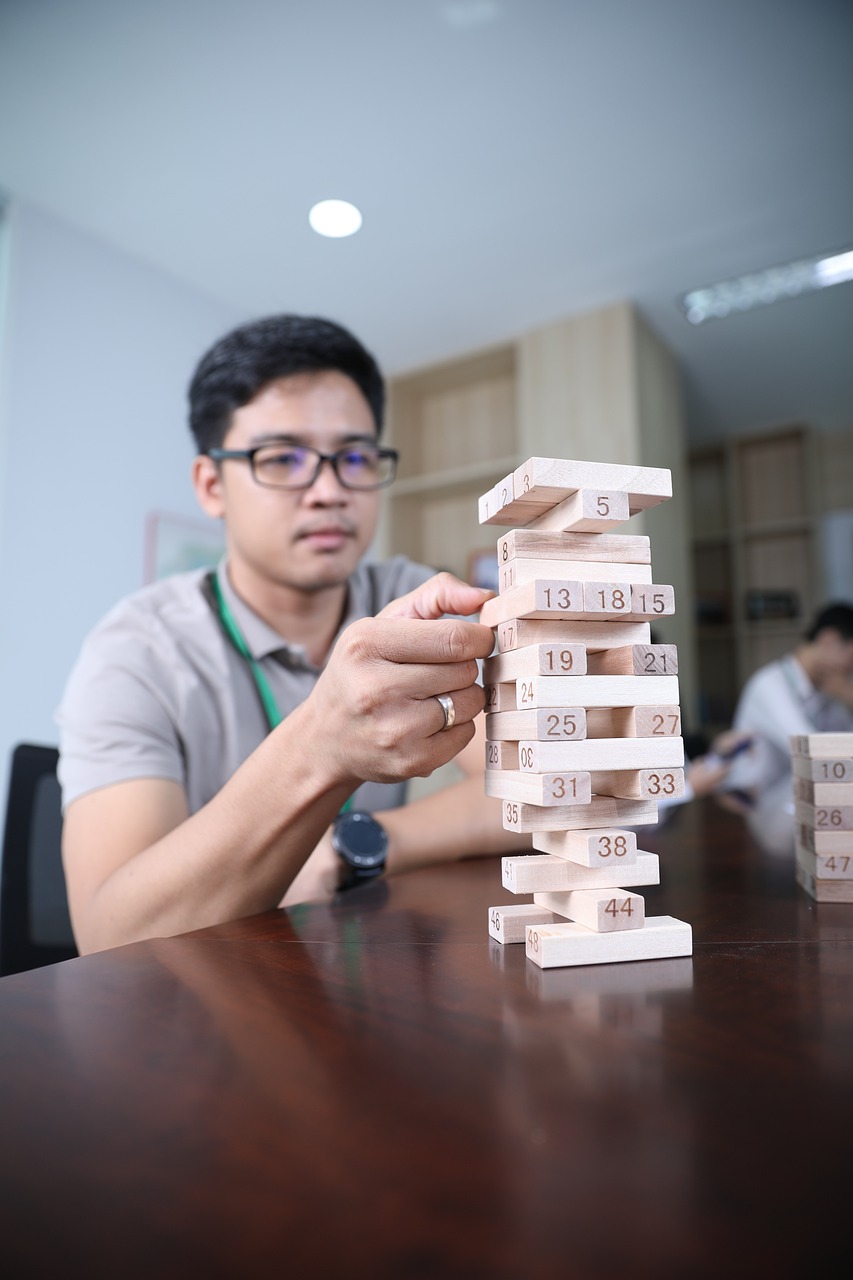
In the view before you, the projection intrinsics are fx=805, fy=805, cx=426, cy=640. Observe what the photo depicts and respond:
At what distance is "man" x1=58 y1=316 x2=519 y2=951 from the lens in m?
0.65

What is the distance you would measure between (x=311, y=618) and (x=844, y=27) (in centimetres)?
221

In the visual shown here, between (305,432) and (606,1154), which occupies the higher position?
(305,432)

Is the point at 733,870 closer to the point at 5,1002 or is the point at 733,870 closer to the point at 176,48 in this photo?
the point at 5,1002

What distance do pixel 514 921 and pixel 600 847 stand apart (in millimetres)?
93

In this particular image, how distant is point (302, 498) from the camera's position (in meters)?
1.26

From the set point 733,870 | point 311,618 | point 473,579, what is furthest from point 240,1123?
point 473,579

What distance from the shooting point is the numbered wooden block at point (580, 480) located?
0.55m

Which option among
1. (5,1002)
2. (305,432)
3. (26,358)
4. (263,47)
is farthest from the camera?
(26,358)

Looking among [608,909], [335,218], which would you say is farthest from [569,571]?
[335,218]

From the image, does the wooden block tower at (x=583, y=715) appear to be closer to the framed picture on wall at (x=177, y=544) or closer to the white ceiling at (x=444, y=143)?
the white ceiling at (x=444, y=143)

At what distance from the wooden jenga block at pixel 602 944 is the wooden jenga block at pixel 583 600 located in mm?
212

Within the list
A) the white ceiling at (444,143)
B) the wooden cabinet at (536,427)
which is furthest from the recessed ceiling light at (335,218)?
the wooden cabinet at (536,427)

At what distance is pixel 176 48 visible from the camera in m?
2.13

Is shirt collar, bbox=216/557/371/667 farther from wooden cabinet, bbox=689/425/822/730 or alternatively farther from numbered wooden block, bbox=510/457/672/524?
wooden cabinet, bbox=689/425/822/730
